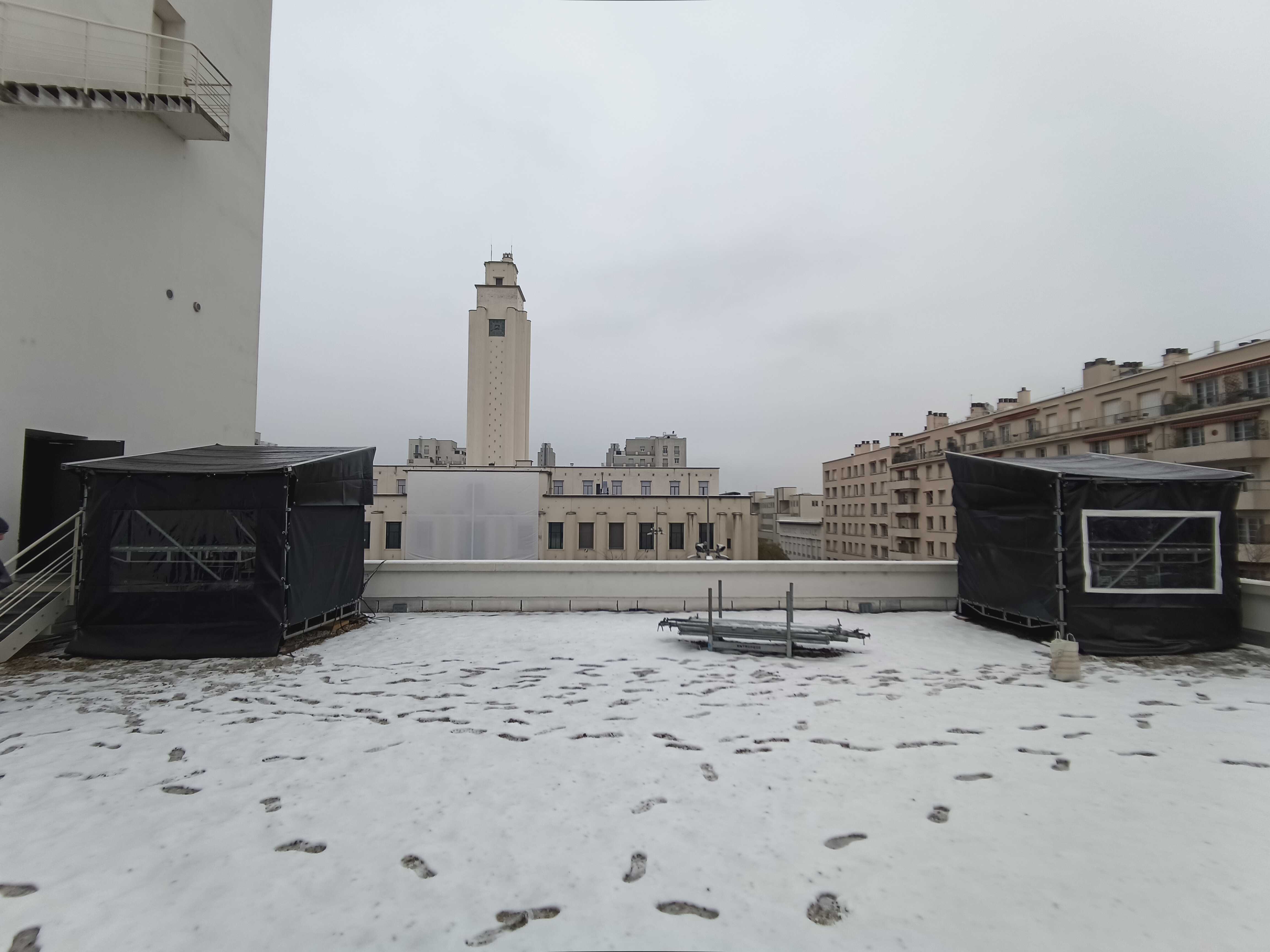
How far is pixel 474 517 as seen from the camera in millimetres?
23812

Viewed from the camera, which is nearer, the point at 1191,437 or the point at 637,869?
the point at 637,869

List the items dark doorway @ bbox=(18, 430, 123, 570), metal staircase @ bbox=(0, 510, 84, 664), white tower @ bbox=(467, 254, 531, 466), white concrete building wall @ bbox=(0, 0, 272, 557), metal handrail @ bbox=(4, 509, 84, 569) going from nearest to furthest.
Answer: metal staircase @ bbox=(0, 510, 84, 664)
metal handrail @ bbox=(4, 509, 84, 569)
white concrete building wall @ bbox=(0, 0, 272, 557)
dark doorway @ bbox=(18, 430, 123, 570)
white tower @ bbox=(467, 254, 531, 466)

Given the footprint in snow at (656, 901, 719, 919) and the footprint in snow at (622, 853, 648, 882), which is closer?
the footprint in snow at (656, 901, 719, 919)

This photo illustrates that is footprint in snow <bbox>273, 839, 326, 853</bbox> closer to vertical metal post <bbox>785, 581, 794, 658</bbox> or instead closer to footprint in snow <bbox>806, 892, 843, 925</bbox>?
footprint in snow <bbox>806, 892, 843, 925</bbox>

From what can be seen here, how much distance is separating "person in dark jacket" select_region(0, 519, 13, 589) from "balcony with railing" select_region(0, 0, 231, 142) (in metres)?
6.61

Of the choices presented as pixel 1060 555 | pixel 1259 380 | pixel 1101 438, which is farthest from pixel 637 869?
pixel 1101 438

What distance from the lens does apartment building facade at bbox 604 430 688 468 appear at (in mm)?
74750

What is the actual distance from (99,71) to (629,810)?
13615 mm

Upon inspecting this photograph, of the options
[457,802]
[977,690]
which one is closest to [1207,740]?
[977,690]

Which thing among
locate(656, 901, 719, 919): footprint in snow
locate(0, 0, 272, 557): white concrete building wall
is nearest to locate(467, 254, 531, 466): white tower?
locate(0, 0, 272, 557): white concrete building wall

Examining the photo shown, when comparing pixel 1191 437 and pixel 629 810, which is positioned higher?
pixel 1191 437

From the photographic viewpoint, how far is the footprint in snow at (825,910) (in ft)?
8.84

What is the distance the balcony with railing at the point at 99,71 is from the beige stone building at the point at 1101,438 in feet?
57.9

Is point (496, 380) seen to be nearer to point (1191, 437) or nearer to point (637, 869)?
point (1191, 437)
